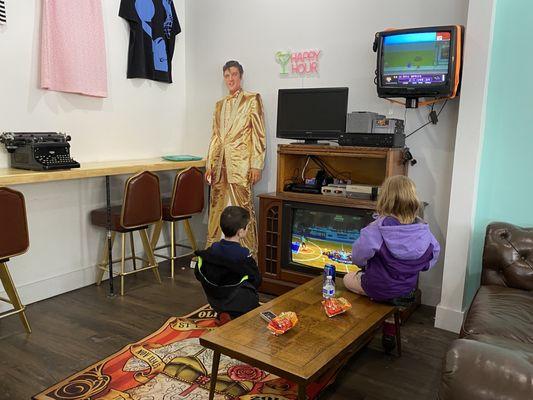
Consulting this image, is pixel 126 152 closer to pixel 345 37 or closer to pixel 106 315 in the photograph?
pixel 106 315

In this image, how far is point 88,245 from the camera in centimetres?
391

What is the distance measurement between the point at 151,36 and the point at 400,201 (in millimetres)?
2974

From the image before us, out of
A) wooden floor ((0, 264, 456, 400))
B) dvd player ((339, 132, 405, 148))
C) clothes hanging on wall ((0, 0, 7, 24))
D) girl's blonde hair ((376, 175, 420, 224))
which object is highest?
clothes hanging on wall ((0, 0, 7, 24))

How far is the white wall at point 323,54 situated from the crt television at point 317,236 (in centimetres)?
68

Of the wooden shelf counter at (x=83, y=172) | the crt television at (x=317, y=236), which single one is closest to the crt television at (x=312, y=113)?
the crt television at (x=317, y=236)

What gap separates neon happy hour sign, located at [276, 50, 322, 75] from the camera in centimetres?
393

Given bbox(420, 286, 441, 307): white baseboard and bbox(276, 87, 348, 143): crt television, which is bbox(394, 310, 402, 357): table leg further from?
bbox(276, 87, 348, 143): crt television

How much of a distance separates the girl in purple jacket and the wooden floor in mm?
437

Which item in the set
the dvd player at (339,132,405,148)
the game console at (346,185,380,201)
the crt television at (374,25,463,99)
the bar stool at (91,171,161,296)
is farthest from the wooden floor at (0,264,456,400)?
the crt television at (374,25,463,99)

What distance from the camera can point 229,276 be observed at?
2.64 m

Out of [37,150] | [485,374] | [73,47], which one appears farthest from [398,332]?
[73,47]

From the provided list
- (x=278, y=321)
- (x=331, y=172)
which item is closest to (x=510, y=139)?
(x=331, y=172)

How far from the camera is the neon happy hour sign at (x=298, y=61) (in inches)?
155

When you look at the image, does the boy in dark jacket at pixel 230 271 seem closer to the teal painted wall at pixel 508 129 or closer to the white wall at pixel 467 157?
the white wall at pixel 467 157
